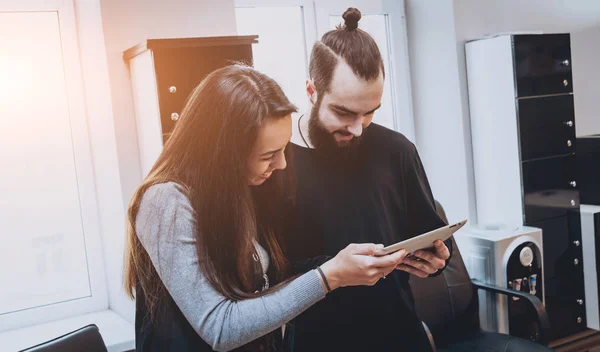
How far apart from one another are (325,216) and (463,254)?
180 cm

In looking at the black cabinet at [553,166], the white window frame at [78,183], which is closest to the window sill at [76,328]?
the white window frame at [78,183]

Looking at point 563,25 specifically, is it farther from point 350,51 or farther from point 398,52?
point 350,51

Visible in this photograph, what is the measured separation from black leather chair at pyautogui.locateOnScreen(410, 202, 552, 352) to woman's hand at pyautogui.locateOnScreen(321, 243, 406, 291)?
4.51 ft

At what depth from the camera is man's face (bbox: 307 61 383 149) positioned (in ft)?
4.89

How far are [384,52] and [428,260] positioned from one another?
7.60 feet

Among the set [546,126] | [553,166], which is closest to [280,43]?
[546,126]

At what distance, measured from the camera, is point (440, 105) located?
11.5 feet

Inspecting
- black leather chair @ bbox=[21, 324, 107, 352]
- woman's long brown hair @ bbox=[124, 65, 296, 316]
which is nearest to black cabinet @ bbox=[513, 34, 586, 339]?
woman's long brown hair @ bbox=[124, 65, 296, 316]

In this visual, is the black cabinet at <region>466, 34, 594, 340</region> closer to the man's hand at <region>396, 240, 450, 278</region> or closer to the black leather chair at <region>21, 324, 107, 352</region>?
the man's hand at <region>396, 240, 450, 278</region>

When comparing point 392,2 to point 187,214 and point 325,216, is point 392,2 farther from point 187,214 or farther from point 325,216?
point 187,214

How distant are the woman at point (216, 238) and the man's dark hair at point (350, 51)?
0.77 feet

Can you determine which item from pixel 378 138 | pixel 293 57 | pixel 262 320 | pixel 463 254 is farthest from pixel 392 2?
pixel 262 320

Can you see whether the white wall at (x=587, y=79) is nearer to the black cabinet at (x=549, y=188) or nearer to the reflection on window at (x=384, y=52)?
the black cabinet at (x=549, y=188)

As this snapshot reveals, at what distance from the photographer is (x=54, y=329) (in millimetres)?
2463
